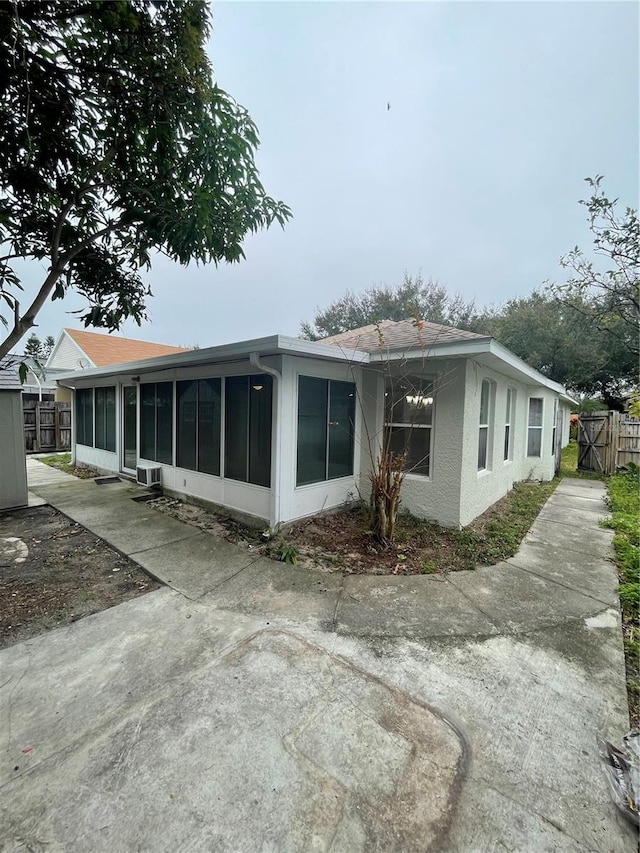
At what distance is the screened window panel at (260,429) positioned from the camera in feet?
16.4

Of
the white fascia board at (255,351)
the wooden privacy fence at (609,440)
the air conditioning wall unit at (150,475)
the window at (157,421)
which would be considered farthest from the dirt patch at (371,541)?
the wooden privacy fence at (609,440)

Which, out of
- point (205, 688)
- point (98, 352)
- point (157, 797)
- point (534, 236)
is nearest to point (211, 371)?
point (205, 688)

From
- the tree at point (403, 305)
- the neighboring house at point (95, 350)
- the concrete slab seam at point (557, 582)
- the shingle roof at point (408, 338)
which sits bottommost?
the concrete slab seam at point (557, 582)

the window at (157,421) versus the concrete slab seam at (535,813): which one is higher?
the window at (157,421)

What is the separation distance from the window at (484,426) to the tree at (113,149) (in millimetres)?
4147

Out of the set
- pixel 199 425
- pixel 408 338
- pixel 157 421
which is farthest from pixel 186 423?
pixel 408 338

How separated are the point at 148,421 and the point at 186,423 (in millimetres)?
1569

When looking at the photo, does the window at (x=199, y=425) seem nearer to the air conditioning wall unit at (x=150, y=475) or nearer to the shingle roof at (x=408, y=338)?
the air conditioning wall unit at (x=150, y=475)

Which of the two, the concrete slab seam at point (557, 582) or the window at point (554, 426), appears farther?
the window at point (554, 426)

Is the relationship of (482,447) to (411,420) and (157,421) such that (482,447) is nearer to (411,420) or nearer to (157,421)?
(411,420)

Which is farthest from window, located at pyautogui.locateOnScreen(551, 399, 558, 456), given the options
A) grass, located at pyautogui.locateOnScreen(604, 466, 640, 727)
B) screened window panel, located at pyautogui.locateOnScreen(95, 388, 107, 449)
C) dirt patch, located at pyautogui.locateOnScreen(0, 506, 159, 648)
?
screened window panel, located at pyautogui.locateOnScreen(95, 388, 107, 449)

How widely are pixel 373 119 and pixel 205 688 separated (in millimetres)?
10034

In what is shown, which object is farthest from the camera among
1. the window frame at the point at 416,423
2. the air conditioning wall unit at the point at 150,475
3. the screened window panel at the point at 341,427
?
the air conditioning wall unit at the point at 150,475

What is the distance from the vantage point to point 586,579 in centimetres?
384
